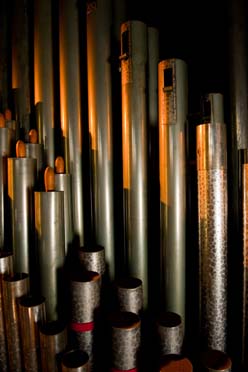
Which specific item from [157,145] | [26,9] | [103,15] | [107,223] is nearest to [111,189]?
[107,223]

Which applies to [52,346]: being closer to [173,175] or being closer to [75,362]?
[75,362]

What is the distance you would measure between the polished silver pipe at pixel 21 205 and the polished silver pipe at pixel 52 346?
0.26m

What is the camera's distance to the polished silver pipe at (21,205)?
1055 mm

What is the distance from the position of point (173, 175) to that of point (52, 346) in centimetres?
65

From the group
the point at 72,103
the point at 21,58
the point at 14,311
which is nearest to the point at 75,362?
the point at 14,311

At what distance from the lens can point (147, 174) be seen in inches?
46.8

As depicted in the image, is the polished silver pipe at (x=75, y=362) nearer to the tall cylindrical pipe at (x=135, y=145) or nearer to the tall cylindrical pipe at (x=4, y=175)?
the tall cylindrical pipe at (x=135, y=145)

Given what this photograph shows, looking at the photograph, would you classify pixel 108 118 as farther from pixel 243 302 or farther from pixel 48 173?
pixel 243 302

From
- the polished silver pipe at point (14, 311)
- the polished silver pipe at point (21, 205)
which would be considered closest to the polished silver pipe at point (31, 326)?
the polished silver pipe at point (14, 311)

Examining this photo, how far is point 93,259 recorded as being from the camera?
104 centimetres

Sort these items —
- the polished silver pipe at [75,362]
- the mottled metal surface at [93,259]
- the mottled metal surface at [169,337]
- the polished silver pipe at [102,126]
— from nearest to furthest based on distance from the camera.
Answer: the polished silver pipe at [75,362] < the mottled metal surface at [169,337] < the mottled metal surface at [93,259] < the polished silver pipe at [102,126]

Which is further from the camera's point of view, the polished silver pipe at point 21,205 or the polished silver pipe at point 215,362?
the polished silver pipe at point 21,205

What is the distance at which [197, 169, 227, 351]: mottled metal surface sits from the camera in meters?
0.99

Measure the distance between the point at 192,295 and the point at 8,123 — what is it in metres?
1.03
